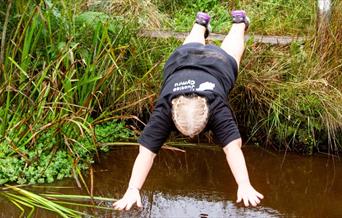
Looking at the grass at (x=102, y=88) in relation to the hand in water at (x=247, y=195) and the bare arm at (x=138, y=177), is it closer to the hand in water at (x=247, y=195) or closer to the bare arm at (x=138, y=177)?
the bare arm at (x=138, y=177)

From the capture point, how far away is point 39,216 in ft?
14.6

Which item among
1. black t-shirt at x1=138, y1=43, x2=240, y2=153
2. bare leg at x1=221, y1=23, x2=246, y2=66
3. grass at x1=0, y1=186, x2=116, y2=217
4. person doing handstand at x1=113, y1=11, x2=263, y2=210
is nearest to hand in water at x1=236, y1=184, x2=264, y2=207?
person doing handstand at x1=113, y1=11, x2=263, y2=210

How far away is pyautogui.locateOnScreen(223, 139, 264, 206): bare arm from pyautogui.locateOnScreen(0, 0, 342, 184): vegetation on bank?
149 centimetres

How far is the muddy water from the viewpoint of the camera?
4672mm

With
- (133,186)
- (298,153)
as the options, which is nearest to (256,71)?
(298,153)

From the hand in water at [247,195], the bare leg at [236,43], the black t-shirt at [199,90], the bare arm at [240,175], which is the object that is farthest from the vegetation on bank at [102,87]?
the hand in water at [247,195]

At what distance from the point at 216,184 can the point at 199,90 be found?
1.42 metres

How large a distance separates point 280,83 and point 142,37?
1.46 m

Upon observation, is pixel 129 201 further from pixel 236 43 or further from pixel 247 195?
pixel 236 43

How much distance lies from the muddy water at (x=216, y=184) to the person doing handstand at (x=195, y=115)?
0.65 metres

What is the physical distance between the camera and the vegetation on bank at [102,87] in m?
5.23

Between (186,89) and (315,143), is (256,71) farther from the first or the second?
(186,89)

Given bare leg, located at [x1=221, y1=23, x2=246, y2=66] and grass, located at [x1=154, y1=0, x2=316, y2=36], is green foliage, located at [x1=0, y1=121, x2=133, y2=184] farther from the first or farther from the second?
grass, located at [x1=154, y1=0, x2=316, y2=36]

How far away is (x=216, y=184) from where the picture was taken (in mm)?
5223
